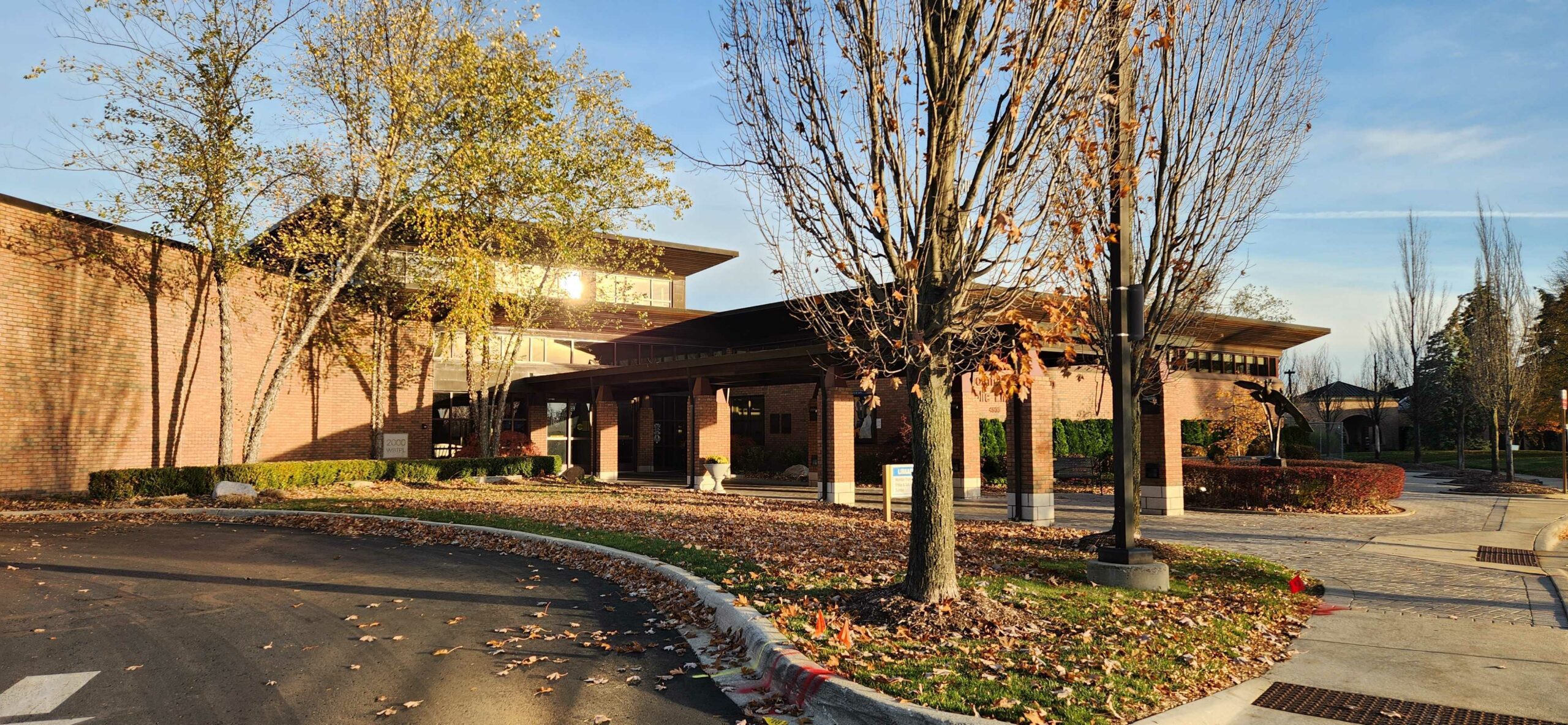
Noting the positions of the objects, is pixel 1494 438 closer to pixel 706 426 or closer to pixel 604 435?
pixel 706 426

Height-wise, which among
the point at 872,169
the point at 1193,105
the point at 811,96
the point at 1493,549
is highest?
the point at 1193,105

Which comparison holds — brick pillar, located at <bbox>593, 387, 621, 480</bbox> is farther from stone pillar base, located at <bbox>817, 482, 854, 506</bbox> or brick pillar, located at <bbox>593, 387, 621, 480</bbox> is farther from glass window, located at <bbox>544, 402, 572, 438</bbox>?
stone pillar base, located at <bbox>817, 482, 854, 506</bbox>

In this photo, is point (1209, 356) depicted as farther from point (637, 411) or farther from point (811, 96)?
point (811, 96)

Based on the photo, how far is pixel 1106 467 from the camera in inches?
1017

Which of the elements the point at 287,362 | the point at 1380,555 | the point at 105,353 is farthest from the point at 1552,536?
the point at 105,353

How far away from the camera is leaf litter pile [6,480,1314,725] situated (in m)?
5.36

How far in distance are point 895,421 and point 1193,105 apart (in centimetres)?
1779

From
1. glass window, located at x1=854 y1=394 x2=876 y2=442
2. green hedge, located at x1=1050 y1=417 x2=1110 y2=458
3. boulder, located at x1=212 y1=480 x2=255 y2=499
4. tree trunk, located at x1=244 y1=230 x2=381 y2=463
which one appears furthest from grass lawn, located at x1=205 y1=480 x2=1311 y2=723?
green hedge, located at x1=1050 y1=417 x2=1110 y2=458

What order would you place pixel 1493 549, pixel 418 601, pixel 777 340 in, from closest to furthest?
pixel 418 601
pixel 1493 549
pixel 777 340

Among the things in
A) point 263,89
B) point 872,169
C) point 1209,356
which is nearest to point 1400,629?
point 872,169

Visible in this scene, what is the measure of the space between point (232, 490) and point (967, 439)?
53.2 ft

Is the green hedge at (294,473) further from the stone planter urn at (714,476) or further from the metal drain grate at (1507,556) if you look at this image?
the metal drain grate at (1507,556)

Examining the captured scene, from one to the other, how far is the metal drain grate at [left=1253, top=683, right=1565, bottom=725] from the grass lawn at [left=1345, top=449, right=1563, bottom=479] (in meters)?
31.4

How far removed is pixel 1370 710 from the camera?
17.1 feet
